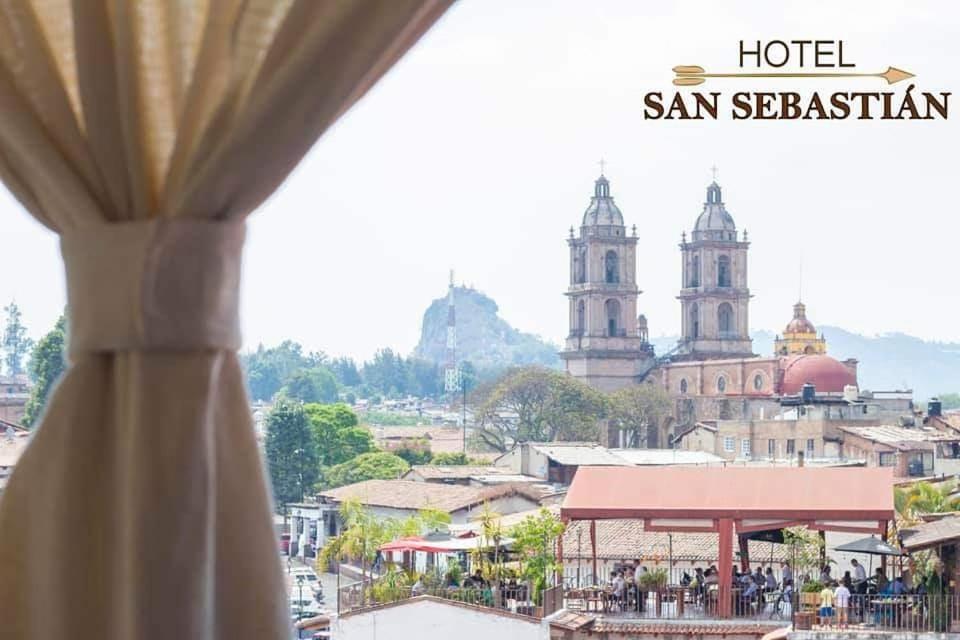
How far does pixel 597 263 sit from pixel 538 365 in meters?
1.65

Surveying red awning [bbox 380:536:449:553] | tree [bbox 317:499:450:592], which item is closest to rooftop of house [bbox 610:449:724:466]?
tree [bbox 317:499:450:592]

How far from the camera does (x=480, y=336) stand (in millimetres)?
22469

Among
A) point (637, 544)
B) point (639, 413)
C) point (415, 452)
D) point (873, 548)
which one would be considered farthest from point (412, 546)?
point (639, 413)

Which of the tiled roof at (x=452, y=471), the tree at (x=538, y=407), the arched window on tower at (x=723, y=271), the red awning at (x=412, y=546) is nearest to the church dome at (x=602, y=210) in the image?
the arched window on tower at (x=723, y=271)

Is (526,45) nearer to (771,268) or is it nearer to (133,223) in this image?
(771,268)

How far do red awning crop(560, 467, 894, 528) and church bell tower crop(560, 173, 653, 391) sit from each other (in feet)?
49.0

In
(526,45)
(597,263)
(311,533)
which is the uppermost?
(526,45)

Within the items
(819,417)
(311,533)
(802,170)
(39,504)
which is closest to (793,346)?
(802,170)

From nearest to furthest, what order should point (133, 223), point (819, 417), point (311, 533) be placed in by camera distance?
1. point (133, 223)
2. point (311, 533)
3. point (819, 417)

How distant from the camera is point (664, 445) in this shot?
65.1 feet

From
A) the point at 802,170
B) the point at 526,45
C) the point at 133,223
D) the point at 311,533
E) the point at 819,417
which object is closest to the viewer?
the point at 133,223

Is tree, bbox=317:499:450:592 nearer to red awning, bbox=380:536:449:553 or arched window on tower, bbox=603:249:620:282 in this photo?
red awning, bbox=380:536:449:553

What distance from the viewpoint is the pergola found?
6738mm

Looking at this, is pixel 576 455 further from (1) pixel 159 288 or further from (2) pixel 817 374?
(1) pixel 159 288
